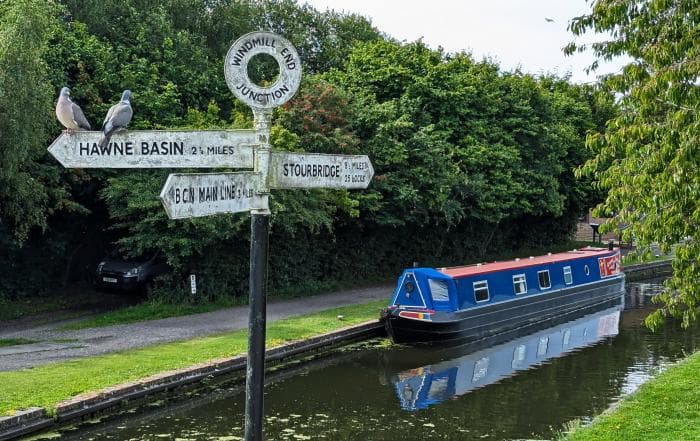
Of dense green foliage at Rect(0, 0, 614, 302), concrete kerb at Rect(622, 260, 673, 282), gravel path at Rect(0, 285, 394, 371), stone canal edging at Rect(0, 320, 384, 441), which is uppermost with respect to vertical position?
dense green foliage at Rect(0, 0, 614, 302)

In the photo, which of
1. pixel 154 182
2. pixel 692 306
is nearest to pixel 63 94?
pixel 692 306

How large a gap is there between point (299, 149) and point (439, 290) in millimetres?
5469

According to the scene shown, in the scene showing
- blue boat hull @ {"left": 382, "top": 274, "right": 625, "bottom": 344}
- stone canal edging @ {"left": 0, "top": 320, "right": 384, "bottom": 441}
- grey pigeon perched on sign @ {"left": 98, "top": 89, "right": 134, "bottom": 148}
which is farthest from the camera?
blue boat hull @ {"left": 382, "top": 274, "right": 625, "bottom": 344}

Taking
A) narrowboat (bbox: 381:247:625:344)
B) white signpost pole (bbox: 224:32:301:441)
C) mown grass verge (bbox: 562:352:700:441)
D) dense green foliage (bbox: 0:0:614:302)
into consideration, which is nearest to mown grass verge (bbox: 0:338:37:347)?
dense green foliage (bbox: 0:0:614:302)

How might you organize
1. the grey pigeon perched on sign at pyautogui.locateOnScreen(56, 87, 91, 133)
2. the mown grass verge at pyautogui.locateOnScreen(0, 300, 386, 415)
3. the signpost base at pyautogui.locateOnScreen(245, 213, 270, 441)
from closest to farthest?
the signpost base at pyautogui.locateOnScreen(245, 213, 270, 441) < the grey pigeon perched on sign at pyautogui.locateOnScreen(56, 87, 91, 133) < the mown grass verge at pyautogui.locateOnScreen(0, 300, 386, 415)

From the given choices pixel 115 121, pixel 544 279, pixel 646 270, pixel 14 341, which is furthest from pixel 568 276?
pixel 115 121

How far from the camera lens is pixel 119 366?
13891 mm

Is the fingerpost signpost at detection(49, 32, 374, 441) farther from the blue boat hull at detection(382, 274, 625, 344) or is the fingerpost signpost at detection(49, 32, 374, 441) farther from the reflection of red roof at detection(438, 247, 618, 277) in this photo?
the reflection of red roof at detection(438, 247, 618, 277)

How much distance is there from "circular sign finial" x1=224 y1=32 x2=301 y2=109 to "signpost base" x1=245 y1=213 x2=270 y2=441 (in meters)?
0.67

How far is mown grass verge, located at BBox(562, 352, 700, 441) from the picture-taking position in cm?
980

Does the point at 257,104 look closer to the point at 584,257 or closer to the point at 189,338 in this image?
the point at 189,338

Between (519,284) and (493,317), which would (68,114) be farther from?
(519,284)

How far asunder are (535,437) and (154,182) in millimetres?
11256

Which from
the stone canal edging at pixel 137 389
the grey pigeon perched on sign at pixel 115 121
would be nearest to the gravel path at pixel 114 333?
the stone canal edging at pixel 137 389
